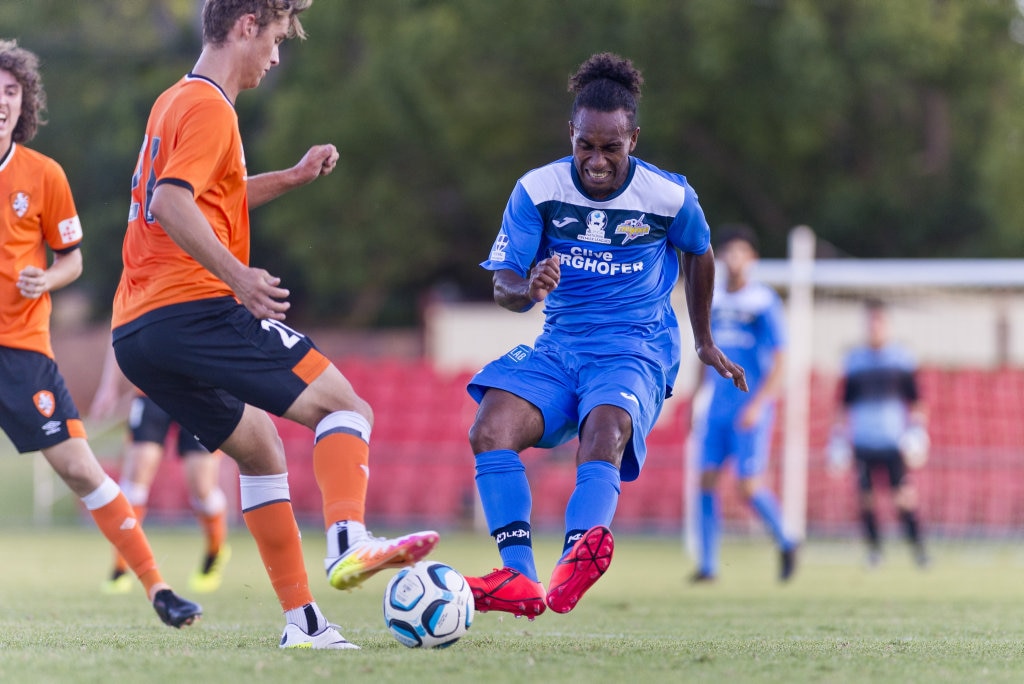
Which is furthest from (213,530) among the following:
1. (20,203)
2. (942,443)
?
(942,443)

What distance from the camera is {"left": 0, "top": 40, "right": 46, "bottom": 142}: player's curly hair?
638 centimetres

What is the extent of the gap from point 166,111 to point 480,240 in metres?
28.6

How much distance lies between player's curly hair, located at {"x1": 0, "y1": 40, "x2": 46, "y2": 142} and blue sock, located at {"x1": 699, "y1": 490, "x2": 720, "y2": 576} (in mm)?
6312

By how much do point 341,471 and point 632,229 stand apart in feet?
5.49

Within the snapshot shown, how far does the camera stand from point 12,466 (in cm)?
2312

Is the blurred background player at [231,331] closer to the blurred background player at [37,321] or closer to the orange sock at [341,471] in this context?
the orange sock at [341,471]

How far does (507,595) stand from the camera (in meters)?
5.07

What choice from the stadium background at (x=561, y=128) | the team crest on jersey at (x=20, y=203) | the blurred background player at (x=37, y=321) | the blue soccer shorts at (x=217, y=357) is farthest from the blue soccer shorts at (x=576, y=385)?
the stadium background at (x=561, y=128)

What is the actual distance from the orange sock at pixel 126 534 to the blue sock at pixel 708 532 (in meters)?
5.58

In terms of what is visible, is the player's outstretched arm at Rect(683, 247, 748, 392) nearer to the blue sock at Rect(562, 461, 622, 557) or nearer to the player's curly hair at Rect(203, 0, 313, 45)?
the blue sock at Rect(562, 461, 622, 557)

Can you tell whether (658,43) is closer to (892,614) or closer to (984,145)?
(984,145)

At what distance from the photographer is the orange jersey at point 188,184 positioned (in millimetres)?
4895

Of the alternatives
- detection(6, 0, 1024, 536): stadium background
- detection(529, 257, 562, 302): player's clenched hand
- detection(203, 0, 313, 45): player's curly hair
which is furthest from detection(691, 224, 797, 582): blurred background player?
detection(6, 0, 1024, 536): stadium background

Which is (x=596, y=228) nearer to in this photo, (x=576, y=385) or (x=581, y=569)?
(x=576, y=385)
